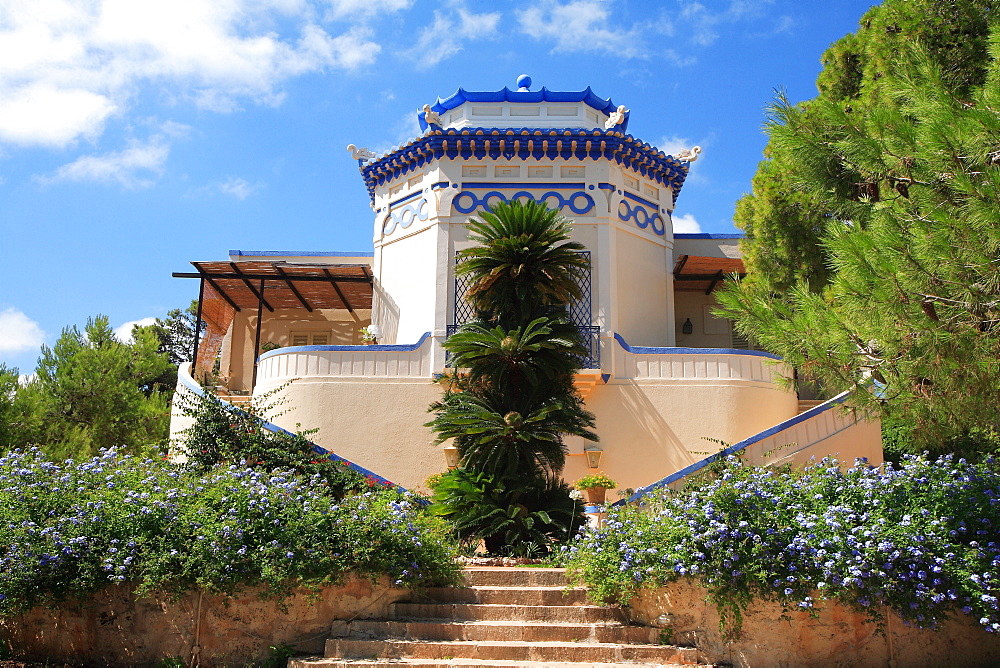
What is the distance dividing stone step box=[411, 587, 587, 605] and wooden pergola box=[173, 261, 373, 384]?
10.0 metres

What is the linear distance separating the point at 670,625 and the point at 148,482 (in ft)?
14.5

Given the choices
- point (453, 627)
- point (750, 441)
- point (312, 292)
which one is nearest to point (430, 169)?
point (312, 292)

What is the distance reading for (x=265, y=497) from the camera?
656 centimetres

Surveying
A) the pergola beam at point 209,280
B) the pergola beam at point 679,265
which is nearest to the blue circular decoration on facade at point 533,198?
the pergola beam at point 679,265

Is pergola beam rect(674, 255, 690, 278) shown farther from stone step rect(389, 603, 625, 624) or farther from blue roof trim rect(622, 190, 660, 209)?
stone step rect(389, 603, 625, 624)

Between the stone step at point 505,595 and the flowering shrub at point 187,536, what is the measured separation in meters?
0.13

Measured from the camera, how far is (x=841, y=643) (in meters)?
5.79

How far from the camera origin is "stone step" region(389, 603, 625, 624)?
21.3 ft

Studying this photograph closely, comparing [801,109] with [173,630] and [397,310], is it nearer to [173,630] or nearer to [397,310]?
[173,630]

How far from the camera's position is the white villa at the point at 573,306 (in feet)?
44.0

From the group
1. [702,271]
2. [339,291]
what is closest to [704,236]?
[702,271]

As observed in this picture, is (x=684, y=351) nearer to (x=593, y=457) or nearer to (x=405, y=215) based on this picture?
(x=593, y=457)

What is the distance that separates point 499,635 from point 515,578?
983 mm

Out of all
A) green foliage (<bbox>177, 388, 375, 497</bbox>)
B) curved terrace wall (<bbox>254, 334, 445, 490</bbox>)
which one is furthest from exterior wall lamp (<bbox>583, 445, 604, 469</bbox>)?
green foliage (<bbox>177, 388, 375, 497</bbox>)
